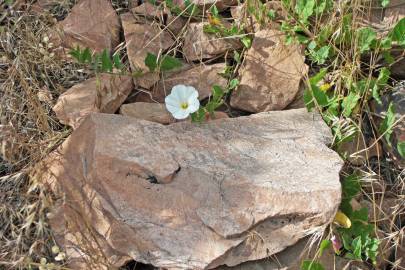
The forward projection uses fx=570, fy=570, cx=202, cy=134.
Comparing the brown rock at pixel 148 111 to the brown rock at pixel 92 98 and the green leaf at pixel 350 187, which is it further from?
the green leaf at pixel 350 187

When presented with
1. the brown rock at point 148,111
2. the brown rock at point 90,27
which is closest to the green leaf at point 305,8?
the brown rock at point 148,111

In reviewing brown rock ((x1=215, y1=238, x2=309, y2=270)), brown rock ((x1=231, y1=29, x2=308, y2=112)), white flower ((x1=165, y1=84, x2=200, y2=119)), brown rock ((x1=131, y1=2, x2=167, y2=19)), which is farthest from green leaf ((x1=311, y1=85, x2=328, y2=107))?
brown rock ((x1=131, y1=2, x2=167, y2=19))

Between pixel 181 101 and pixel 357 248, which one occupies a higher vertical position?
pixel 181 101

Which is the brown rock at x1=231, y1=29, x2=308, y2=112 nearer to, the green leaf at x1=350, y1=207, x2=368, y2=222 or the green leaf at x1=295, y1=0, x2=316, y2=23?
the green leaf at x1=295, y1=0, x2=316, y2=23

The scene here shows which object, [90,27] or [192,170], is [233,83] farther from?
[90,27]

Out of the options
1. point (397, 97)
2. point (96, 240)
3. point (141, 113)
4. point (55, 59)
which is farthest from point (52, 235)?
point (397, 97)

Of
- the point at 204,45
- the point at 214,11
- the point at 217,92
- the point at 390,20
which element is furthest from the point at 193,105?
the point at 390,20
